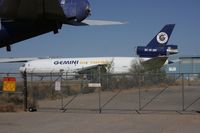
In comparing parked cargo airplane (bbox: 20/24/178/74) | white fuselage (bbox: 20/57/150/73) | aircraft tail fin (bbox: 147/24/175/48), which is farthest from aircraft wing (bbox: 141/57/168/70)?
aircraft tail fin (bbox: 147/24/175/48)

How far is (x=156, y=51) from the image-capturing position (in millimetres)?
72000

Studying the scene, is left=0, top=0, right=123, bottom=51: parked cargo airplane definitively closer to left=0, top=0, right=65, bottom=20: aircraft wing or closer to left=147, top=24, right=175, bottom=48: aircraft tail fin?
left=0, top=0, right=65, bottom=20: aircraft wing

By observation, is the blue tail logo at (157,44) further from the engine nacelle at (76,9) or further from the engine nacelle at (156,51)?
the engine nacelle at (76,9)

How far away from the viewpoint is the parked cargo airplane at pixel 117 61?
70.5m

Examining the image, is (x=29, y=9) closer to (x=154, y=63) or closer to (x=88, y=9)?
(x=88, y=9)

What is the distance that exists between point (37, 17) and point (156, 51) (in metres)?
58.2

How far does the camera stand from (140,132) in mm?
15648

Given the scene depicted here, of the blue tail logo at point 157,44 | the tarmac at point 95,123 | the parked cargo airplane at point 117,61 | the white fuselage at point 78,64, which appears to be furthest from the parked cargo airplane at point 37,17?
the blue tail logo at point 157,44

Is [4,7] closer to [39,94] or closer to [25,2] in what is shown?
[25,2]

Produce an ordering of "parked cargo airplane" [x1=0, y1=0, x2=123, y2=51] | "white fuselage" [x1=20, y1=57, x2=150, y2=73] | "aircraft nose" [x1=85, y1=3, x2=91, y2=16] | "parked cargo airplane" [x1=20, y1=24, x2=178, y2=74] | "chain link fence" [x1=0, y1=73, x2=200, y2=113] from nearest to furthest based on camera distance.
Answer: "parked cargo airplane" [x1=0, y1=0, x2=123, y2=51], "aircraft nose" [x1=85, y1=3, x2=91, y2=16], "chain link fence" [x1=0, y1=73, x2=200, y2=113], "parked cargo airplane" [x1=20, y1=24, x2=178, y2=74], "white fuselage" [x1=20, y1=57, x2=150, y2=73]

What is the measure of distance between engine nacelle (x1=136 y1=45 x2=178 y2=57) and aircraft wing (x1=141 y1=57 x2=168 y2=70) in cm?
316

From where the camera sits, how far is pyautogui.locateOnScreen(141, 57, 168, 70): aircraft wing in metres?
66.4

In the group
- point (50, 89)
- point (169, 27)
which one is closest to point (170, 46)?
point (169, 27)

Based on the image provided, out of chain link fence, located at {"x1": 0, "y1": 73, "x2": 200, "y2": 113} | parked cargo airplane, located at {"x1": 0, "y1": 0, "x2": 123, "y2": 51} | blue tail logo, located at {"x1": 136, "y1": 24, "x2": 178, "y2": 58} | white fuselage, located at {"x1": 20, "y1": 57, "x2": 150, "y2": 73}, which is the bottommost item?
chain link fence, located at {"x1": 0, "y1": 73, "x2": 200, "y2": 113}
